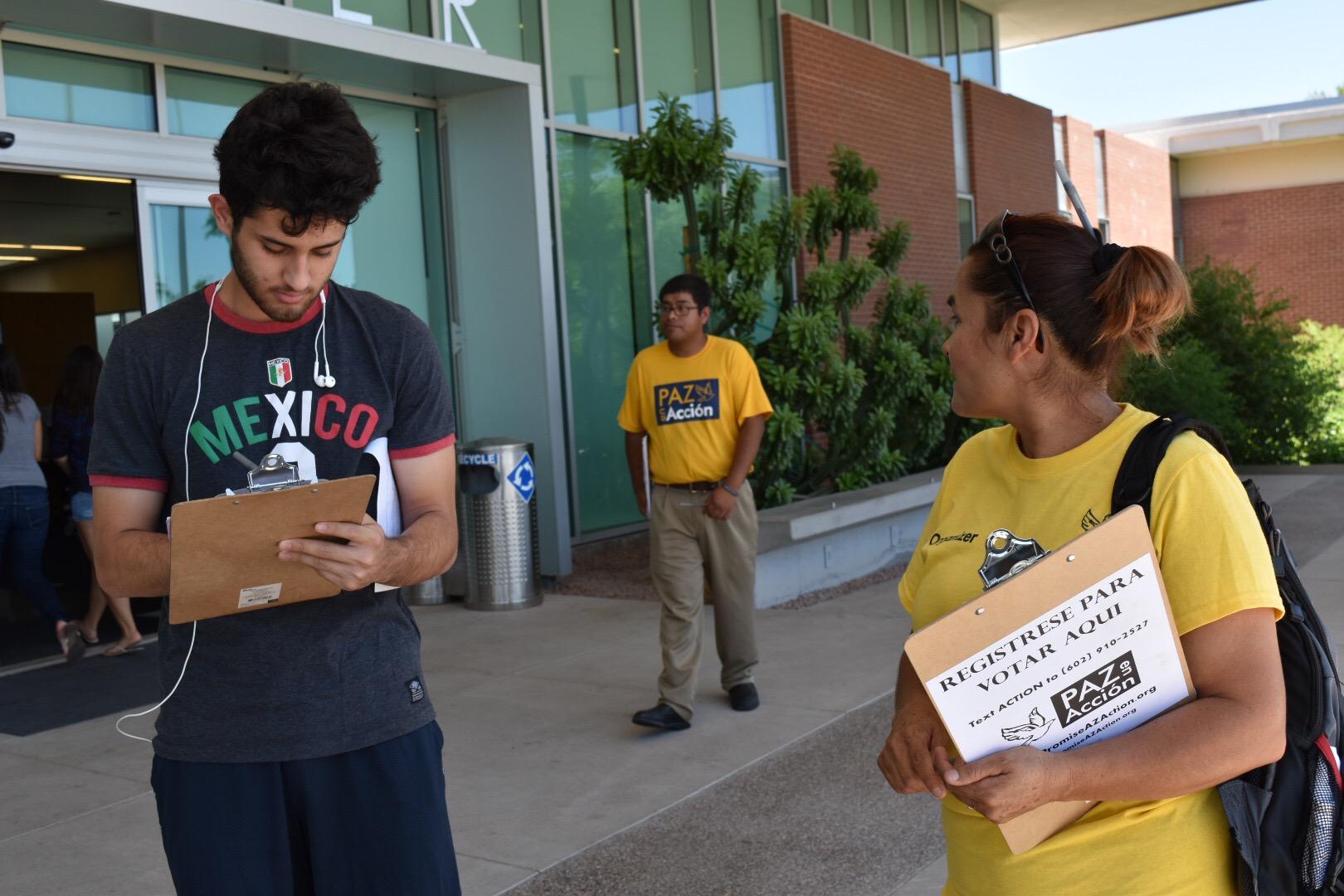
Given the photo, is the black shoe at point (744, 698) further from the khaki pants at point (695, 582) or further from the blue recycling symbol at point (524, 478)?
the blue recycling symbol at point (524, 478)

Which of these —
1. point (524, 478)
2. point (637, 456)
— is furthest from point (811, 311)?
point (637, 456)

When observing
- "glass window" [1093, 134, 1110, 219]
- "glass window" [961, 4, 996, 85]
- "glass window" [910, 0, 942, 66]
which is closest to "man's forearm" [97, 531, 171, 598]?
"glass window" [910, 0, 942, 66]

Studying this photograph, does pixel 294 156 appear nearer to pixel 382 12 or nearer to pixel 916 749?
pixel 916 749

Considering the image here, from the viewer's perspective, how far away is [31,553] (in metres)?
7.46

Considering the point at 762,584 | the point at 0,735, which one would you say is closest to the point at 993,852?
the point at 0,735

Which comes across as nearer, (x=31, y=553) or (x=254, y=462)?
(x=254, y=462)

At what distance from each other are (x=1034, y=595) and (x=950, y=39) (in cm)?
1766

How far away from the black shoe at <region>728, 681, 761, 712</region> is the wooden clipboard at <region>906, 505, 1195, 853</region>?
4.44 meters

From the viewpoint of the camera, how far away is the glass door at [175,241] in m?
8.11

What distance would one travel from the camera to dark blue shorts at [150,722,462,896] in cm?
202

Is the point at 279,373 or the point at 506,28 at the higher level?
the point at 506,28

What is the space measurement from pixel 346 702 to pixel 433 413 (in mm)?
517

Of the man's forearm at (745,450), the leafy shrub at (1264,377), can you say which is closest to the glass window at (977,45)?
the leafy shrub at (1264,377)

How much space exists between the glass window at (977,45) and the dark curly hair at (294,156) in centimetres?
1741
